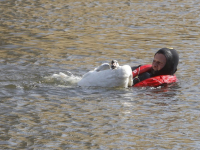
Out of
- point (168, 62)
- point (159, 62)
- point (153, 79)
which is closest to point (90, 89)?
point (153, 79)

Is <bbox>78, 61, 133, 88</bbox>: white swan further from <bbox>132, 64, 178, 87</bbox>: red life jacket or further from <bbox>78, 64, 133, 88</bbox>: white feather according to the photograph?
<bbox>132, 64, 178, 87</bbox>: red life jacket

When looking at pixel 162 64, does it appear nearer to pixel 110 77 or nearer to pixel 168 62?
pixel 168 62

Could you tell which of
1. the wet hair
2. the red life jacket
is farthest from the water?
the wet hair

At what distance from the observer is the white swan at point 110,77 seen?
10484 millimetres

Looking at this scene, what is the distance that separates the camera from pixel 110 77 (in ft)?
34.8

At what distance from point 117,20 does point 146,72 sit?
9429mm

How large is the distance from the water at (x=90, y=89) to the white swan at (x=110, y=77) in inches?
6.0

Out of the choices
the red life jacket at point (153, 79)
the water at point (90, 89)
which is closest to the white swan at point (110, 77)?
the water at point (90, 89)

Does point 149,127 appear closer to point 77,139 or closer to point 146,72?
point 77,139

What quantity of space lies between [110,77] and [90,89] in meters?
0.55

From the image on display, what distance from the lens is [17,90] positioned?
1084 centimetres

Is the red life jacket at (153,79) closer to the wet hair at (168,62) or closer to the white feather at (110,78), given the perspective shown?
the wet hair at (168,62)

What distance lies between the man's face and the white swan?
0.79 metres

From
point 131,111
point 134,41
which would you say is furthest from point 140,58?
point 131,111
